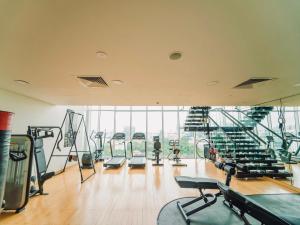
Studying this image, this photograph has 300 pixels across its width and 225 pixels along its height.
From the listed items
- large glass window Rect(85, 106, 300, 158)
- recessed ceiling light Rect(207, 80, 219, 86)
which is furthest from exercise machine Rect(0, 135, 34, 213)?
large glass window Rect(85, 106, 300, 158)

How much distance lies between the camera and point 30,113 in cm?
444

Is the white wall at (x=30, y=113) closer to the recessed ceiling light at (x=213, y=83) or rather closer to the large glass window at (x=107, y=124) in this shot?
the large glass window at (x=107, y=124)

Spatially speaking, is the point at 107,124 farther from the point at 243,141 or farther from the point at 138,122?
the point at 243,141

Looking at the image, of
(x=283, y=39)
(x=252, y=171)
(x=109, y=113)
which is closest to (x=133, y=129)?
(x=109, y=113)

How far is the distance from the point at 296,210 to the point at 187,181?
208cm

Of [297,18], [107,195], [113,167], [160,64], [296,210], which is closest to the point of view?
[297,18]

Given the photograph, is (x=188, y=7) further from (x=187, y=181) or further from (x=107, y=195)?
(x=107, y=195)

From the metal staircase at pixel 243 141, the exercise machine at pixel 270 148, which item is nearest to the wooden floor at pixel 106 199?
the metal staircase at pixel 243 141

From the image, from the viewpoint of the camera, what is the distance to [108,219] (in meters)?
2.49

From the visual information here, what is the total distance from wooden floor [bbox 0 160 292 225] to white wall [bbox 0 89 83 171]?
1182mm

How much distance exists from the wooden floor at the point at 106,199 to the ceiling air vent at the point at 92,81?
2345 mm

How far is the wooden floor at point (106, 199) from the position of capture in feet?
8.27

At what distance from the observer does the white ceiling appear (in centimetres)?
134

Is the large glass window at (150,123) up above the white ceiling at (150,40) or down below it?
below
